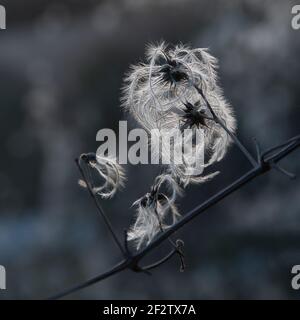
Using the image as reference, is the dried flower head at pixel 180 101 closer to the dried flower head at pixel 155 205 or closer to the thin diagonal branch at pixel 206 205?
the dried flower head at pixel 155 205

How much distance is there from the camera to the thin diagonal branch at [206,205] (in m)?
0.51

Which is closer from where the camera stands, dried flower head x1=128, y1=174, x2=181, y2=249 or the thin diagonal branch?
the thin diagonal branch

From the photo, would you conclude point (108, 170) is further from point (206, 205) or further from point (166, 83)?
point (206, 205)

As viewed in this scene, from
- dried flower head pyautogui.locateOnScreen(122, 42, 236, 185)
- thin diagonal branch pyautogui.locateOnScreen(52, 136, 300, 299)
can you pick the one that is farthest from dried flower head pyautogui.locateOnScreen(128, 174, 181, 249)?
thin diagonal branch pyautogui.locateOnScreen(52, 136, 300, 299)

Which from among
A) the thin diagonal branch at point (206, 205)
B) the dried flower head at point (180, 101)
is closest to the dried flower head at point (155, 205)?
the dried flower head at point (180, 101)

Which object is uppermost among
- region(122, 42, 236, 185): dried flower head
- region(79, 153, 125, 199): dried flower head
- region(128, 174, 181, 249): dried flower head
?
region(122, 42, 236, 185): dried flower head

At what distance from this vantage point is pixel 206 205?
515 mm

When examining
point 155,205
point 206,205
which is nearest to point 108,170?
point 155,205

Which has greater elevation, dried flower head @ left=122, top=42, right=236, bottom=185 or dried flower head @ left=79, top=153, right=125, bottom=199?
dried flower head @ left=122, top=42, right=236, bottom=185

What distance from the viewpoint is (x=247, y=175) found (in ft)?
1.72

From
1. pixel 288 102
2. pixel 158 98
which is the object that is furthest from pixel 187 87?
pixel 288 102

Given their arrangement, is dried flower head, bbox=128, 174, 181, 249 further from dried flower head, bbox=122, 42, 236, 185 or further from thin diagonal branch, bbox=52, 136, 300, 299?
thin diagonal branch, bbox=52, 136, 300, 299

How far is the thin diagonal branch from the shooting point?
0.51 meters

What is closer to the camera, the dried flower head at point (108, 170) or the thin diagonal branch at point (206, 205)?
the thin diagonal branch at point (206, 205)
